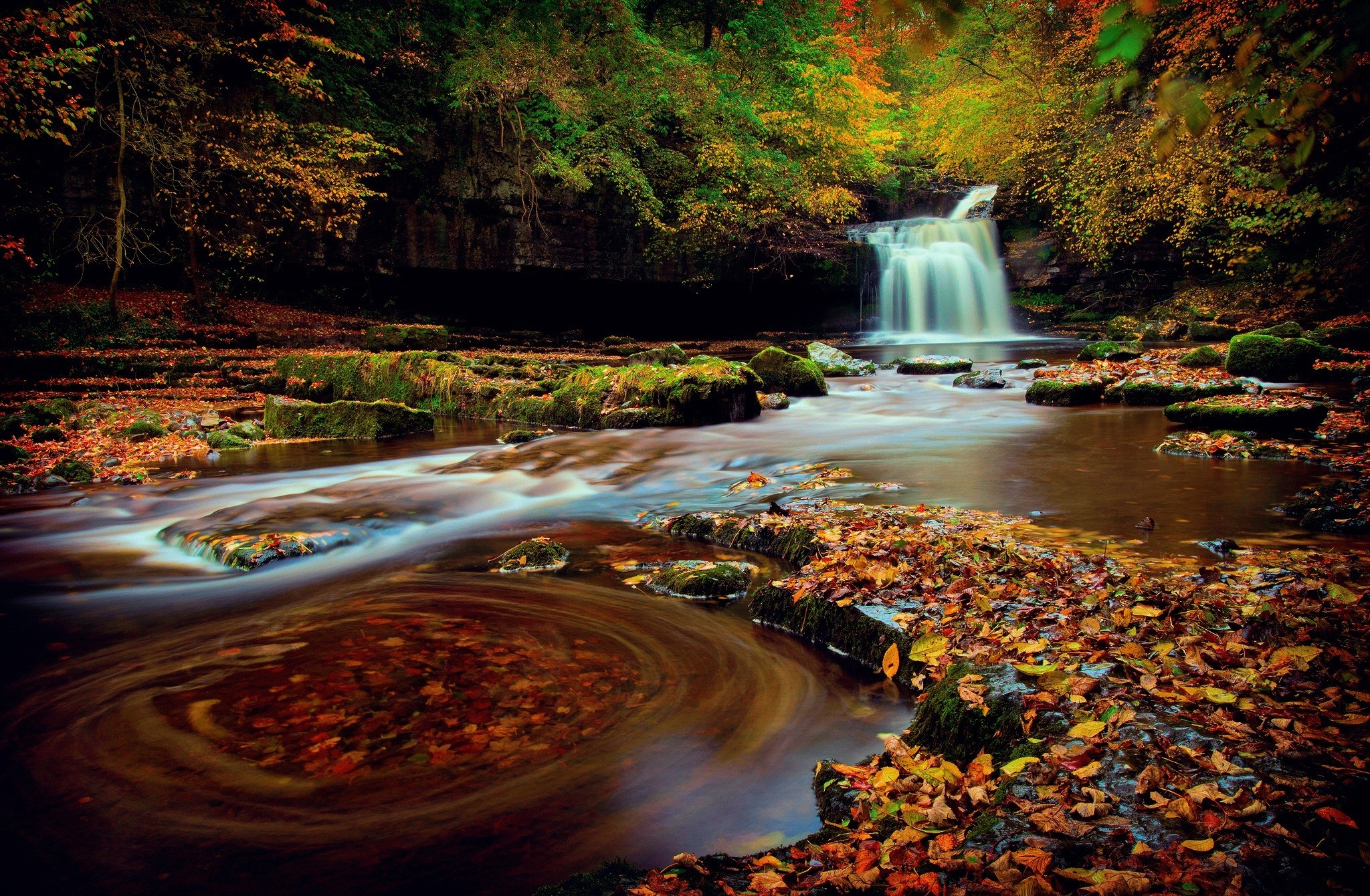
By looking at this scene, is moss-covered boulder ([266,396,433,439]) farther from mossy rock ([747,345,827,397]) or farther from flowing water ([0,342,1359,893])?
mossy rock ([747,345,827,397])

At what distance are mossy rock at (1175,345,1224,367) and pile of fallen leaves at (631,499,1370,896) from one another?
1150 cm

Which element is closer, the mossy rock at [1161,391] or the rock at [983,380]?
the mossy rock at [1161,391]

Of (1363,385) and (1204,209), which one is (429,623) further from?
(1204,209)

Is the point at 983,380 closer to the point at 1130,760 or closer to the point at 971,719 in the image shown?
the point at 971,719

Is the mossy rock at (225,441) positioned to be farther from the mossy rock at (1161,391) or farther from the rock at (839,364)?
the mossy rock at (1161,391)

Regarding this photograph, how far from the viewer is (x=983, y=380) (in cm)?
1413

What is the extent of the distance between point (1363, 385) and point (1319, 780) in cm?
1139

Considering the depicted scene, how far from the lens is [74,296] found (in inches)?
670

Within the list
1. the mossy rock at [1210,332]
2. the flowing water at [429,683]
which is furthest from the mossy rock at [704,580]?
the mossy rock at [1210,332]

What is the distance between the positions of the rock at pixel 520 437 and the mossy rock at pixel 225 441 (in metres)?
3.45

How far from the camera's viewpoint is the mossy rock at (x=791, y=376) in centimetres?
1382

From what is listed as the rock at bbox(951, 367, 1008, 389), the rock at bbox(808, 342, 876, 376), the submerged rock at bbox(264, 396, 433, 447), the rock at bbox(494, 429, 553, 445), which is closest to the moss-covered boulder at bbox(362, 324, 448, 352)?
the submerged rock at bbox(264, 396, 433, 447)

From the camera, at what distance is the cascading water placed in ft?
88.4

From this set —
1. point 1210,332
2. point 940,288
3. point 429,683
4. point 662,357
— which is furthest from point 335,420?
point 940,288
